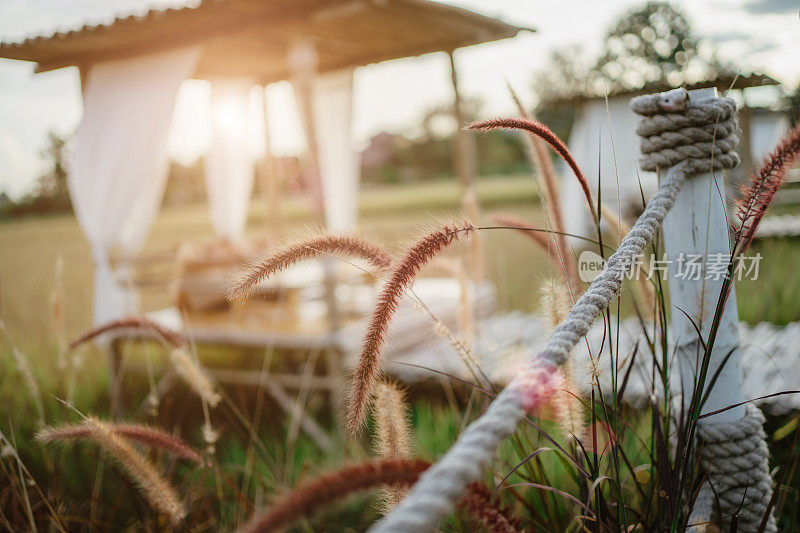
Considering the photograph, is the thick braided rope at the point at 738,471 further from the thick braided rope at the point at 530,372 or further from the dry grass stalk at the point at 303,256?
the dry grass stalk at the point at 303,256

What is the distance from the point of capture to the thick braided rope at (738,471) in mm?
1092

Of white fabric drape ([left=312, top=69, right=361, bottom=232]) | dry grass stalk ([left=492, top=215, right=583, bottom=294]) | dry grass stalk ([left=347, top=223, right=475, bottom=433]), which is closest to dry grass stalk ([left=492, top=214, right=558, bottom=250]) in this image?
dry grass stalk ([left=492, top=215, right=583, bottom=294])

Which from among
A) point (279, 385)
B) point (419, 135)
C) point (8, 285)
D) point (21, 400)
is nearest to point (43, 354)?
point (21, 400)

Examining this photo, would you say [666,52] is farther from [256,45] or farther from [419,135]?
[419,135]

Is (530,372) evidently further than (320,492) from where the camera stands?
Yes

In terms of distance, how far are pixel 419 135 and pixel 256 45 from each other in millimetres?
38719

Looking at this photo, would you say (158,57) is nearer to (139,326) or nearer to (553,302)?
(139,326)

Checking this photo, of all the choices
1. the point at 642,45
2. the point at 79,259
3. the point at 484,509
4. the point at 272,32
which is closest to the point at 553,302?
the point at 484,509

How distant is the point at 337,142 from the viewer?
280 inches

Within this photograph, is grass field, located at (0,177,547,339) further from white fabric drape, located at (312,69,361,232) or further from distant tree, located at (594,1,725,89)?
distant tree, located at (594,1,725,89)

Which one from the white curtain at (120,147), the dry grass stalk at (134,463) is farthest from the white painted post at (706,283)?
the white curtain at (120,147)

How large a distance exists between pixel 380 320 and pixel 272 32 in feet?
16.1

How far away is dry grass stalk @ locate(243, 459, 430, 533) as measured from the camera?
455mm

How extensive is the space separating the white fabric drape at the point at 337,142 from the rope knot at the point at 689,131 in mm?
5764
